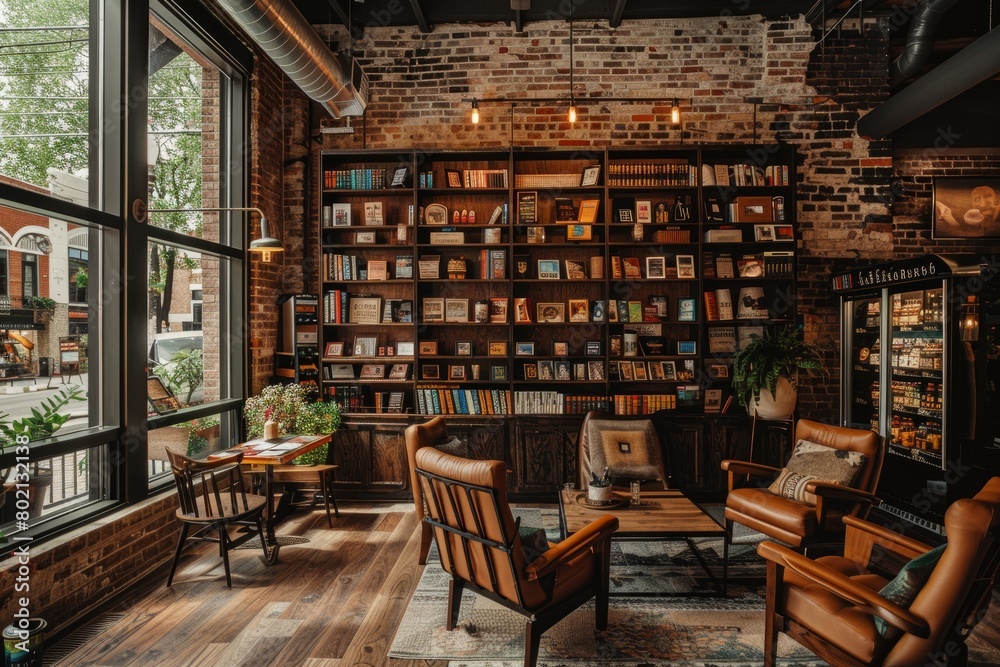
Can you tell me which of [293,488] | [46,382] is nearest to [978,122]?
[293,488]

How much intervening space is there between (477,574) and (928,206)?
5.79 m

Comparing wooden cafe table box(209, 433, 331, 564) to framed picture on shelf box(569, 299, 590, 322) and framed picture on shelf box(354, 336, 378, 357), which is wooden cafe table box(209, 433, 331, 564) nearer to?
framed picture on shelf box(354, 336, 378, 357)

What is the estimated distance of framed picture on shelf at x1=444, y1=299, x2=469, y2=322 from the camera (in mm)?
5590

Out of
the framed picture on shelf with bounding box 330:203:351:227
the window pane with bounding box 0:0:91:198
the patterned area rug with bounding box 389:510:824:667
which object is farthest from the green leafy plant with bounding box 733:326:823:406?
the window pane with bounding box 0:0:91:198

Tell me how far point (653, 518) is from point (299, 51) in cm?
382

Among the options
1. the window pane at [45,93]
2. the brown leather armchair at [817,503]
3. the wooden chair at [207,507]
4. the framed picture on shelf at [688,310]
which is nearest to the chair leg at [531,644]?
Answer: the brown leather armchair at [817,503]

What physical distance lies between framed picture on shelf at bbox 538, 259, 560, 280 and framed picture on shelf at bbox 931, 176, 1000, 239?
3.74 m

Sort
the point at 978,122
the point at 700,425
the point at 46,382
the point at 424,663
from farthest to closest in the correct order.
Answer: the point at 978,122, the point at 700,425, the point at 46,382, the point at 424,663

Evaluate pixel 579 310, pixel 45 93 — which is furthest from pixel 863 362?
pixel 45 93

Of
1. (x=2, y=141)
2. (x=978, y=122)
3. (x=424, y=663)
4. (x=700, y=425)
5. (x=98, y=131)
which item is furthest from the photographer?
(x=978, y=122)

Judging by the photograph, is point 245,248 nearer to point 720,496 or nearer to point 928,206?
point 720,496

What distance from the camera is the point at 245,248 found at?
5.30m

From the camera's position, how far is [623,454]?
15.5 ft

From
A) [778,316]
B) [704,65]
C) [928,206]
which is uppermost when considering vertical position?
[704,65]
